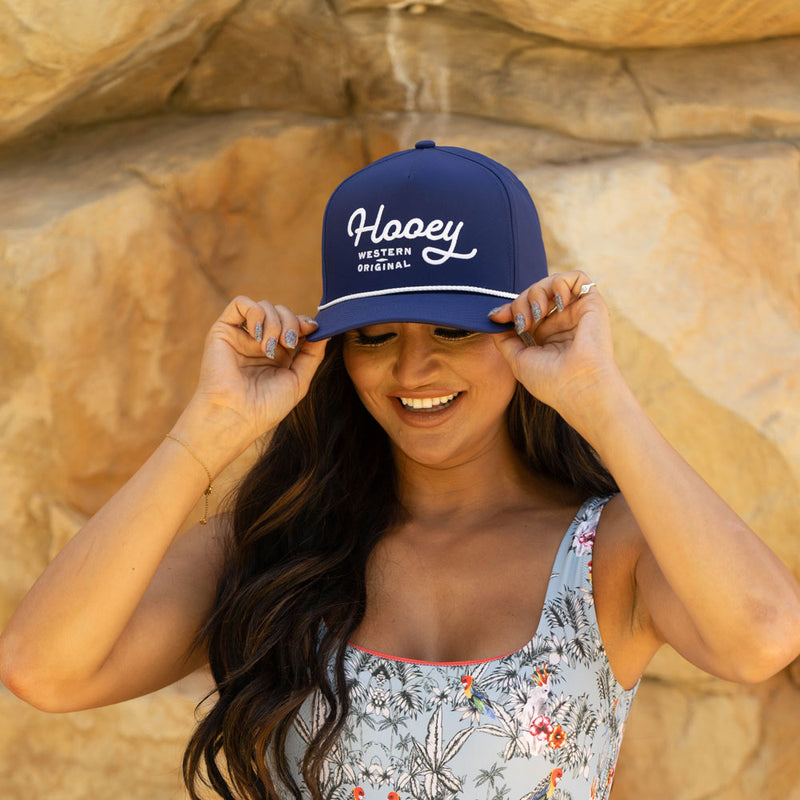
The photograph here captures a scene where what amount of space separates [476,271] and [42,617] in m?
0.91

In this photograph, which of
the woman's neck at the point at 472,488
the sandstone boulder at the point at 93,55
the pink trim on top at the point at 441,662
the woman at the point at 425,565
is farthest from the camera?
the sandstone boulder at the point at 93,55

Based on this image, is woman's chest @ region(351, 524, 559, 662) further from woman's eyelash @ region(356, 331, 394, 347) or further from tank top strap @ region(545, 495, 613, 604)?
woman's eyelash @ region(356, 331, 394, 347)

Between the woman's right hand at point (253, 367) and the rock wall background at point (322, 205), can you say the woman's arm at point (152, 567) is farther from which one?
the rock wall background at point (322, 205)

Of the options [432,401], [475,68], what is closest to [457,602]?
[432,401]

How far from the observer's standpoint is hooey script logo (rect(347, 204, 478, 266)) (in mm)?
1817

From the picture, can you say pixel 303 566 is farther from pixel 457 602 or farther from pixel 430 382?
pixel 430 382

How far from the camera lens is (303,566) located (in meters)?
2.00

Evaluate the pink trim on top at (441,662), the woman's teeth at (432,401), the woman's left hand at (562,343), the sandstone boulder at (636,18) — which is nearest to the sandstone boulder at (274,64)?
the sandstone boulder at (636,18)

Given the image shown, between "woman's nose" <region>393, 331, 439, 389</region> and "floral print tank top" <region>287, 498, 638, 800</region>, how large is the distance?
0.44m

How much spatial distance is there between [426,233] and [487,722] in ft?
2.69

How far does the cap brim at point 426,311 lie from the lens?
69.4 inches

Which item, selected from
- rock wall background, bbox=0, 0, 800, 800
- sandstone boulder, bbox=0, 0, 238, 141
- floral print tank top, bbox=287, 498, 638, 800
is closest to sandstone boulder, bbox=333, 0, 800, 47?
rock wall background, bbox=0, 0, 800, 800

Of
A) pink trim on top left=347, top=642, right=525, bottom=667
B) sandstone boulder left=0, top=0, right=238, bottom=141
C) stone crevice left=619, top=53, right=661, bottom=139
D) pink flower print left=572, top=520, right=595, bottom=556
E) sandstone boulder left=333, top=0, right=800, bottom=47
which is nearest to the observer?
pink trim on top left=347, top=642, right=525, bottom=667

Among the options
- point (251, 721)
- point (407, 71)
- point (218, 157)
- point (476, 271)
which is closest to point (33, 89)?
point (218, 157)
